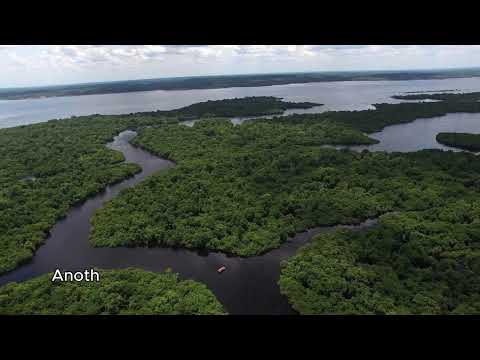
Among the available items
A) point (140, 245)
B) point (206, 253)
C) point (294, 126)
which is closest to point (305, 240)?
point (206, 253)

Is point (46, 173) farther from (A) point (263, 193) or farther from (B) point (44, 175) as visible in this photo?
(A) point (263, 193)

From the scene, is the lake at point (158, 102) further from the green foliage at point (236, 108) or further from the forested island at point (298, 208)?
the forested island at point (298, 208)

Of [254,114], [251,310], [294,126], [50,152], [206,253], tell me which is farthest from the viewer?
[254,114]

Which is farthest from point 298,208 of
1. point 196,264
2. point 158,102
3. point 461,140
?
point 158,102

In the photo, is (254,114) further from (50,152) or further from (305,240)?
(305,240)

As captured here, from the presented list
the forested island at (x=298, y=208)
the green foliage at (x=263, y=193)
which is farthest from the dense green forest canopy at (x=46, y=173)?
the green foliage at (x=263, y=193)

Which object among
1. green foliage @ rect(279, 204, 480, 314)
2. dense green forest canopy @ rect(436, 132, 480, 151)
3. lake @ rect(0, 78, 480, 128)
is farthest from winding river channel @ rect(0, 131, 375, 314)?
lake @ rect(0, 78, 480, 128)
